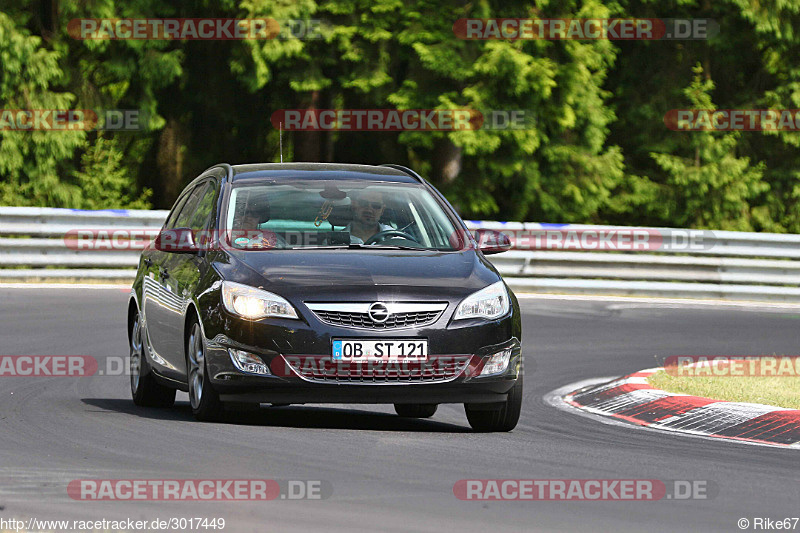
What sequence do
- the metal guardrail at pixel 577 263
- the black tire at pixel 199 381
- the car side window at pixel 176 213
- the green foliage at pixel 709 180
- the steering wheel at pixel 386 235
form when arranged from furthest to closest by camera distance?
1. the green foliage at pixel 709 180
2. the metal guardrail at pixel 577 263
3. the car side window at pixel 176 213
4. the steering wheel at pixel 386 235
5. the black tire at pixel 199 381

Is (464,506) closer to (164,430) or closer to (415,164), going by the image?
(164,430)

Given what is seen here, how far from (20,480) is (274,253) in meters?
2.62

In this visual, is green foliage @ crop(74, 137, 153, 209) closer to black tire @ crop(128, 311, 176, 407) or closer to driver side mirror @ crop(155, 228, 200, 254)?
black tire @ crop(128, 311, 176, 407)

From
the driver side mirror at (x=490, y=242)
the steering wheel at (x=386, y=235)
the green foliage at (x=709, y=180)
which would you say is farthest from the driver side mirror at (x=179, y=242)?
the green foliage at (x=709, y=180)

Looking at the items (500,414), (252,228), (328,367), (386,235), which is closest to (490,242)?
(386,235)

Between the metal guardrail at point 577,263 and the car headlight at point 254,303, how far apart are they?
1153cm

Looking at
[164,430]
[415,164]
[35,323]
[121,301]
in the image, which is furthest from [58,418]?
[415,164]

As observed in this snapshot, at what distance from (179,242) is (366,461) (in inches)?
94.5

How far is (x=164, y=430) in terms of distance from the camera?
362 inches

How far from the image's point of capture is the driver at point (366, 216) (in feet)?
33.2

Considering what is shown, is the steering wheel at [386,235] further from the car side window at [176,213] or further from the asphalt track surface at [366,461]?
the car side window at [176,213]

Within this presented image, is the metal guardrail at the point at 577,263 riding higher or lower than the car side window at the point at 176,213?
lower

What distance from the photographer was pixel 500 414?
962cm

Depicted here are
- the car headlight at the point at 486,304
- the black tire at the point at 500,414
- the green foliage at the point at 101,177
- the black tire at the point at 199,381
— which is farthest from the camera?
the green foliage at the point at 101,177
